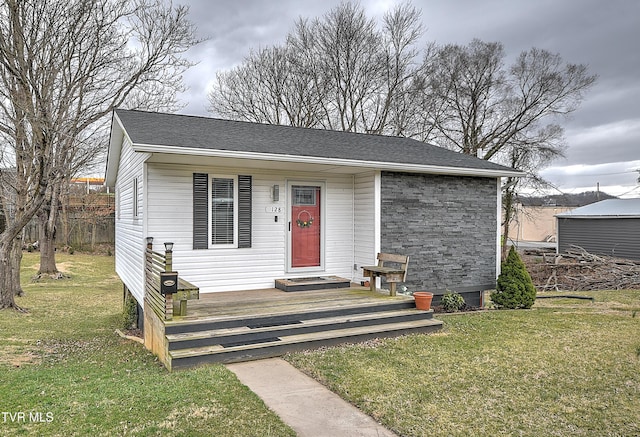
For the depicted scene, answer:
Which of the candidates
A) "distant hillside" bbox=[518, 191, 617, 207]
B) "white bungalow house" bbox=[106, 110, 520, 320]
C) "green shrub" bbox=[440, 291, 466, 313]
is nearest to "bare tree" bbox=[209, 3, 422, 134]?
"distant hillside" bbox=[518, 191, 617, 207]

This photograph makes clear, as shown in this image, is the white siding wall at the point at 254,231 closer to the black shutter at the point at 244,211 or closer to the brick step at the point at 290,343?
the black shutter at the point at 244,211

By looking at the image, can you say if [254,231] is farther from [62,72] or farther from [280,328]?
[62,72]

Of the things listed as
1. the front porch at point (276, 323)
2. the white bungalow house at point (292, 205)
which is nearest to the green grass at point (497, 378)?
the front porch at point (276, 323)

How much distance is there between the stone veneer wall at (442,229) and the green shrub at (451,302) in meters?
0.25

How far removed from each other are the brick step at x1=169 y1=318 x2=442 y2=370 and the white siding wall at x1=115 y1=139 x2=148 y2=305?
99.7 inches

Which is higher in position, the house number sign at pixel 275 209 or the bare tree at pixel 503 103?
the bare tree at pixel 503 103

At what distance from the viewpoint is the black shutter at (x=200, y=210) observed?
23.9 feet

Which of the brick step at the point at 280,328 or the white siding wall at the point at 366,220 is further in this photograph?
the white siding wall at the point at 366,220

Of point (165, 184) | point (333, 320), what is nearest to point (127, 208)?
point (165, 184)

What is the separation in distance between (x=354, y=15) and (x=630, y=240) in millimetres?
15893

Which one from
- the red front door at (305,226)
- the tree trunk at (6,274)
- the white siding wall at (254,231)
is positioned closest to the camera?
the white siding wall at (254,231)

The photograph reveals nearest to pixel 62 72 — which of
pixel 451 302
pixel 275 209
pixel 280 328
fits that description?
pixel 275 209

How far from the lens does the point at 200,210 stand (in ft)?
24.0

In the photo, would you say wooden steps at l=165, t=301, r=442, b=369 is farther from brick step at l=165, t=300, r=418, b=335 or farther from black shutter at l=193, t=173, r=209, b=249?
black shutter at l=193, t=173, r=209, b=249
